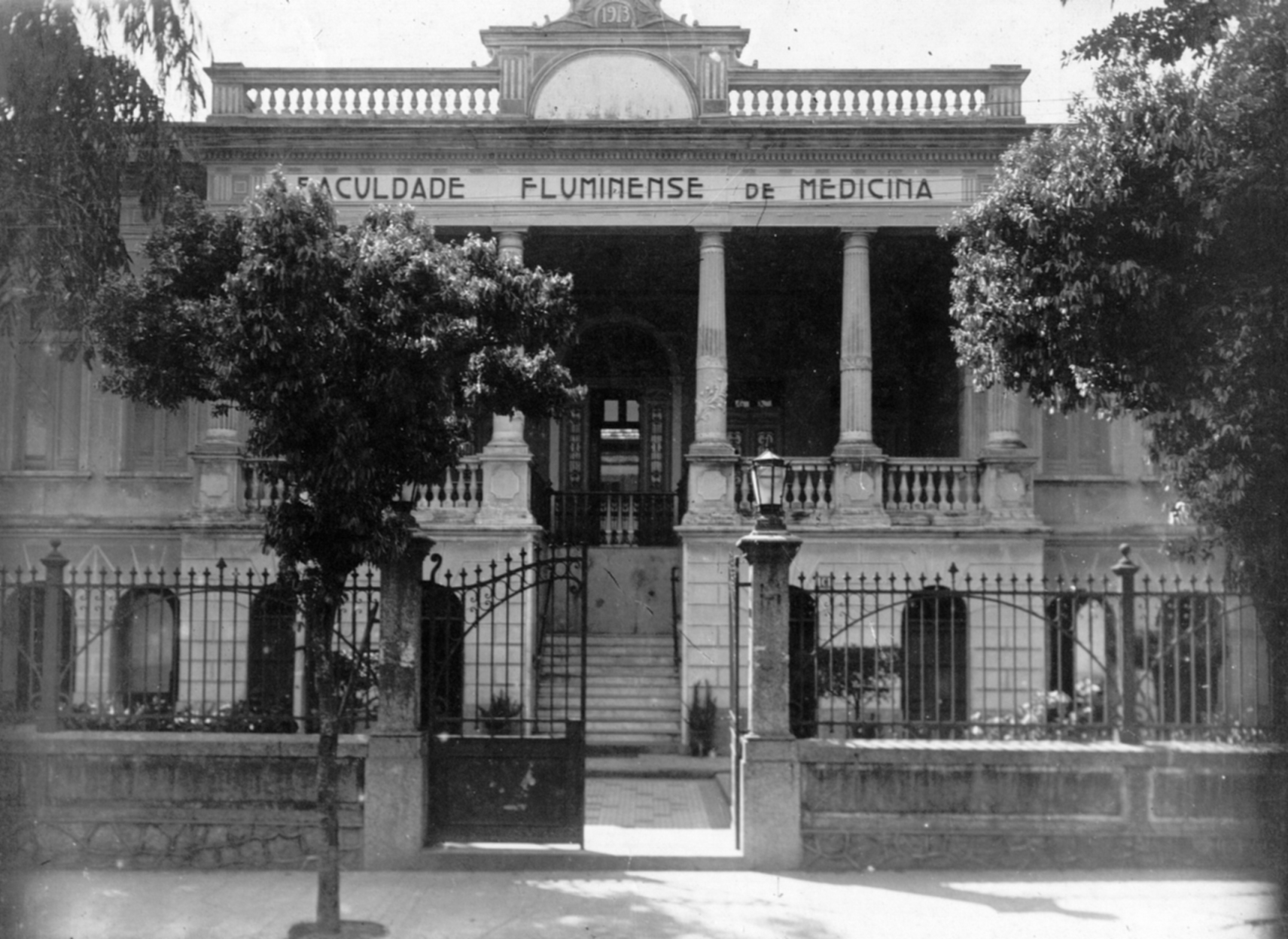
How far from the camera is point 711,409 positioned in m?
19.1

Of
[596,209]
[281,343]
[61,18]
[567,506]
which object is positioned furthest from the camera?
[567,506]

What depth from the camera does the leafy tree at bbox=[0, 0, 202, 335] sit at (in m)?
11.3

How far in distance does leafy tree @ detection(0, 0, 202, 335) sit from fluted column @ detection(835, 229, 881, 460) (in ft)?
32.5

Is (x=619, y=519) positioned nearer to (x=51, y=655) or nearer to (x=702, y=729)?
(x=702, y=729)

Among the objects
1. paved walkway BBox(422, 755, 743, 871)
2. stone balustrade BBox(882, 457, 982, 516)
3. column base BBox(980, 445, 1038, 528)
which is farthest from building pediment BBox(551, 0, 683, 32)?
paved walkway BBox(422, 755, 743, 871)

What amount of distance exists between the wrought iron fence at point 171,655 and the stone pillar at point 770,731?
3.05m

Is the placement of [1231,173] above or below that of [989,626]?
above

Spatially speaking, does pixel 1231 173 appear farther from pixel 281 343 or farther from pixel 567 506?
pixel 567 506

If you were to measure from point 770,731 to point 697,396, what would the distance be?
958 centimetres

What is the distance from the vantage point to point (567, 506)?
2192 cm

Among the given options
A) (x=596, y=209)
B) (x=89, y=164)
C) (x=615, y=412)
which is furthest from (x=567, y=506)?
(x=89, y=164)

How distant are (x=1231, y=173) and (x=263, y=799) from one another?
8828 millimetres

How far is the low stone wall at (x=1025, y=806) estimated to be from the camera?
10.7 metres

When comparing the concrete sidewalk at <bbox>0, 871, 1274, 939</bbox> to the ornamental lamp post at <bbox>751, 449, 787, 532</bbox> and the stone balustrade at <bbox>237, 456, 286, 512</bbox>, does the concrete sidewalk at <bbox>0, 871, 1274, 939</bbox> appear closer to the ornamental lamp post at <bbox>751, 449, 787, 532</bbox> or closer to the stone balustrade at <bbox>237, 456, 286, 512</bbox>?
the ornamental lamp post at <bbox>751, 449, 787, 532</bbox>
